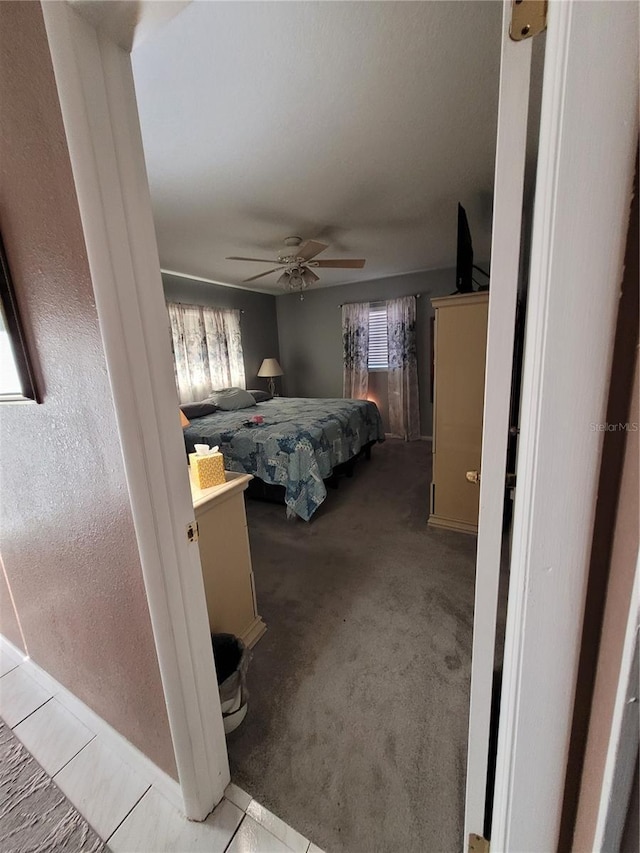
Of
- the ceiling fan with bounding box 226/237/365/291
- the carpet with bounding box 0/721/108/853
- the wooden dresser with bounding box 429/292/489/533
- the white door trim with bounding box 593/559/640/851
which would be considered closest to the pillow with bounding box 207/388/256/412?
the ceiling fan with bounding box 226/237/365/291

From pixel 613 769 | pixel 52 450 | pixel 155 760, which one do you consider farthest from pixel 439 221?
pixel 155 760

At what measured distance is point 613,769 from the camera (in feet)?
1.30

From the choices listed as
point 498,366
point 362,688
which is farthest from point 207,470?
point 498,366

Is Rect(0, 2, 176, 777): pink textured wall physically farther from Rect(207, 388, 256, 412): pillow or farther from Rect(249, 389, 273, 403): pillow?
Rect(249, 389, 273, 403): pillow

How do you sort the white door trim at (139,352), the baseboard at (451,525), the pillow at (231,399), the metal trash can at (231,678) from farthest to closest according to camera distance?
the pillow at (231,399)
the baseboard at (451,525)
the metal trash can at (231,678)
the white door trim at (139,352)

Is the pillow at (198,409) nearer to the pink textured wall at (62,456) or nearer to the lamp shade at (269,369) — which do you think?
the lamp shade at (269,369)

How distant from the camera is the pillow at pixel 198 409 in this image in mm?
3811

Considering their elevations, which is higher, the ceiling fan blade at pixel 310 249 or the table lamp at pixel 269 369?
the ceiling fan blade at pixel 310 249

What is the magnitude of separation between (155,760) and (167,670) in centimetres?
48

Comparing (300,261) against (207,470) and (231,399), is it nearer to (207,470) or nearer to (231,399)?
(231,399)

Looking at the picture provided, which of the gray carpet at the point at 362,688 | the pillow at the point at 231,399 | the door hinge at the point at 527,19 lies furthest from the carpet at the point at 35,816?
the pillow at the point at 231,399

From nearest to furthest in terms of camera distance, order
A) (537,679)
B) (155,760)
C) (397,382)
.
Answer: (537,679) < (155,760) < (397,382)

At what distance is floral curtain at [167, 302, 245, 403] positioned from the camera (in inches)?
165

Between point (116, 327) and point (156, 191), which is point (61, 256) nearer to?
point (116, 327)
